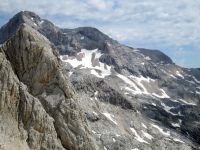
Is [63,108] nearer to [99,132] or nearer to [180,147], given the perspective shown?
[99,132]

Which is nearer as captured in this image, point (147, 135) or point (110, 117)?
point (110, 117)

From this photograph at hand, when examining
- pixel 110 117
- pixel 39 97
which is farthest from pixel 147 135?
pixel 39 97

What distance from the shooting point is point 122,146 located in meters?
149

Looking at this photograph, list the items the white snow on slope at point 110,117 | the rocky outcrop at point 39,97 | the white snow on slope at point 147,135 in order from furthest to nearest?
1. the white snow on slope at point 147,135
2. the white snow on slope at point 110,117
3. the rocky outcrop at point 39,97

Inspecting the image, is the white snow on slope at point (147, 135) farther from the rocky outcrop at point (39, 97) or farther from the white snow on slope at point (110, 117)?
the rocky outcrop at point (39, 97)

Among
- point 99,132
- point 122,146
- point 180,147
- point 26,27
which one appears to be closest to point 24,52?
point 26,27

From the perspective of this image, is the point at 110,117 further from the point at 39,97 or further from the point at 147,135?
the point at 39,97

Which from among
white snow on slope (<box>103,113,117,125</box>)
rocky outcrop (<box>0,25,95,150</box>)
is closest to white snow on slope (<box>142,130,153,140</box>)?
white snow on slope (<box>103,113,117,125</box>)

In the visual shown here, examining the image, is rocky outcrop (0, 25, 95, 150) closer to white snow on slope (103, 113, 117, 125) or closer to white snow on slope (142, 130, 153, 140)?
white snow on slope (103, 113, 117, 125)

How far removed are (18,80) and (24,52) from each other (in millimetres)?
4490

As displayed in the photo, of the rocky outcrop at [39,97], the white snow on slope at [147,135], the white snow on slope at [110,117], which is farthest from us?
the white snow on slope at [147,135]

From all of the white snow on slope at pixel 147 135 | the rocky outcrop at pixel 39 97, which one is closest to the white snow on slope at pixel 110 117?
the white snow on slope at pixel 147 135

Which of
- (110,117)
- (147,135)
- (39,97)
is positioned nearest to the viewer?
(39,97)

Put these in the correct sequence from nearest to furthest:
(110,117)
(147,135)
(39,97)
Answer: (39,97), (110,117), (147,135)
